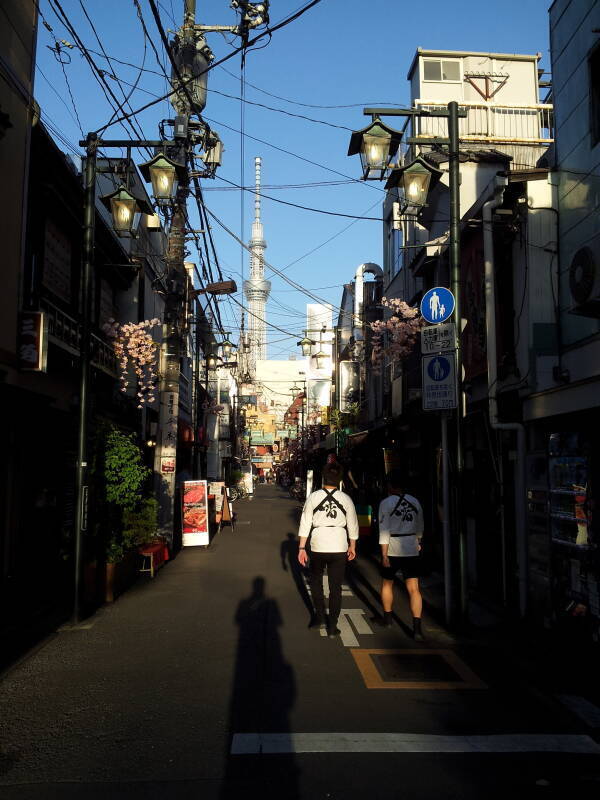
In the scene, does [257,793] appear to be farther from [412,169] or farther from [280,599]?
[412,169]

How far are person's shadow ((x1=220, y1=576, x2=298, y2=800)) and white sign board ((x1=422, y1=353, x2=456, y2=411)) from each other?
3.65 m

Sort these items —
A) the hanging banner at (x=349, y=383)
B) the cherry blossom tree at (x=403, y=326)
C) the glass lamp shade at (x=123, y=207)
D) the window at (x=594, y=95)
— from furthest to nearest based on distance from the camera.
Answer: the hanging banner at (x=349, y=383)
the cherry blossom tree at (x=403, y=326)
the glass lamp shade at (x=123, y=207)
the window at (x=594, y=95)

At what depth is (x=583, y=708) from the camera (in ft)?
19.0

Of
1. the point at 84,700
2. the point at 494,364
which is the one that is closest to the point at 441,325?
the point at 494,364

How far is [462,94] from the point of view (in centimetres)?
1780

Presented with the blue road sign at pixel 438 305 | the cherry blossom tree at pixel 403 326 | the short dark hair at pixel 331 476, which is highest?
the cherry blossom tree at pixel 403 326

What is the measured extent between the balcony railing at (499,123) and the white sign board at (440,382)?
32.9 feet

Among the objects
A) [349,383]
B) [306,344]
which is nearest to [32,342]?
[306,344]

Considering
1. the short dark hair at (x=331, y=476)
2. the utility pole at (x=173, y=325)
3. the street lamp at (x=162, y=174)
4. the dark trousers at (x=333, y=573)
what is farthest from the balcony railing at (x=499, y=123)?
the dark trousers at (x=333, y=573)

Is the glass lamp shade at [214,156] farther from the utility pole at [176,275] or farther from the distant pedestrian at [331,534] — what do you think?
the distant pedestrian at [331,534]

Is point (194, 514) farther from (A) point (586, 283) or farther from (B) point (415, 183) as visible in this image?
(A) point (586, 283)

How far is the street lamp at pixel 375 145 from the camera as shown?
352 inches

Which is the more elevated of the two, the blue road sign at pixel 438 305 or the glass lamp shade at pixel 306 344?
the glass lamp shade at pixel 306 344

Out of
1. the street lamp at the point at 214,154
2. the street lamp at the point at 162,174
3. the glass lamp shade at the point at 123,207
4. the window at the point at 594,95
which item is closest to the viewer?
the window at the point at 594,95
